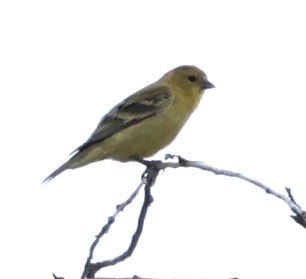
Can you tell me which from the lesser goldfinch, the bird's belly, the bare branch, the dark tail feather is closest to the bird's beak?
the lesser goldfinch

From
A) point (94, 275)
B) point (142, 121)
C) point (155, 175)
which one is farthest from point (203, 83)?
point (94, 275)

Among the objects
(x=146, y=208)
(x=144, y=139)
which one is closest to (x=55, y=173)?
(x=144, y=139)

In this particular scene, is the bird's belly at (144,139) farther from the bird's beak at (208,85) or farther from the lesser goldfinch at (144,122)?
the bird's beak at (208,85)

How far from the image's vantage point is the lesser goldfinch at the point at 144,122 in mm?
8734

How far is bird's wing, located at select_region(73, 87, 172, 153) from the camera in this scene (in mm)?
9133

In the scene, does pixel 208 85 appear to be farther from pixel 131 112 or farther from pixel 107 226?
pixel 107 226

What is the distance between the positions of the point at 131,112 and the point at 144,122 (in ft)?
1.37

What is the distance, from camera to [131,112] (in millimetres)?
9445

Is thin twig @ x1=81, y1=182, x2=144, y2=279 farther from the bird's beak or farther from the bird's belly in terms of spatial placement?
the bird's beak

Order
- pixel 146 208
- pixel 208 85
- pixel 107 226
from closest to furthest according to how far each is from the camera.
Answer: pixel 107 226 < pixel 146 208 < pixel 208 85

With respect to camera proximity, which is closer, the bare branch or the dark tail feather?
the bare branch

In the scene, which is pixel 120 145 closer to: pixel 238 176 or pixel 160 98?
pixel 160 98

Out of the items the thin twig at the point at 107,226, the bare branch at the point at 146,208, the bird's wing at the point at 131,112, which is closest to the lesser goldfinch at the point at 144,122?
the bird's wing at the point at 131,112

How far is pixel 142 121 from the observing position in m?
9.13
